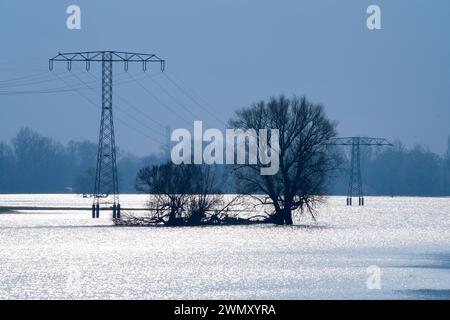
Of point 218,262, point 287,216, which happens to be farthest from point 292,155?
point 218,262

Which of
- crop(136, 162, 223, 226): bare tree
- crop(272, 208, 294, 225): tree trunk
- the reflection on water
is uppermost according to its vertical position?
crop(136, 162, 223, 226): bare tree

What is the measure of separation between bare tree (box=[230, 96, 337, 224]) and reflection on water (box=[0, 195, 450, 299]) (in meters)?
2.76

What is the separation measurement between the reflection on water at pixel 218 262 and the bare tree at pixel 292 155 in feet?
9.06

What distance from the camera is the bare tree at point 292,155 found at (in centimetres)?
9375

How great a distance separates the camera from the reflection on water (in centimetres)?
4684

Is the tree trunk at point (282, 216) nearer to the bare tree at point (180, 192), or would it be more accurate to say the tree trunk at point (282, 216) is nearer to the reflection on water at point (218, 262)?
the reflection on water at point (218, 262)

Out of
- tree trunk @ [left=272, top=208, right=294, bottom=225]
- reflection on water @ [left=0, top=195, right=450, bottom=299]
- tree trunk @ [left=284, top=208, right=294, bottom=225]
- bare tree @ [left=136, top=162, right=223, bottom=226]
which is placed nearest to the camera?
reflection on water @ [left=0, top=195, right=450, bottom=299]

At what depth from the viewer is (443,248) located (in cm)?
7406

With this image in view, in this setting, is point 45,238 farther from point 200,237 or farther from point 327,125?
point 327,125

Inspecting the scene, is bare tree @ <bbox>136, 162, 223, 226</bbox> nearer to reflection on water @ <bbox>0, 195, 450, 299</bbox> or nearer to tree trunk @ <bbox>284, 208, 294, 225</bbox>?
reflection on water @ <bbox>0, 195, 450, 299</bbox>

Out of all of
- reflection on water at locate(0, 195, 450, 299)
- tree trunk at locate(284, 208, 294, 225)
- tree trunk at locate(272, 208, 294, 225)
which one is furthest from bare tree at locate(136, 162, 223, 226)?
tree trunk at locate(284, 208, 294, 225)

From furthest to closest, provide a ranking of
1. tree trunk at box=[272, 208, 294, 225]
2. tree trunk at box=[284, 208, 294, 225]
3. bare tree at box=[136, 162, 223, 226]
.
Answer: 1. tree trunk at box=[272, 208, 294, 225]
2. tree trunk at box=[284, 208, 294, 225]
3. bare tree at box=[136, 162, 223, 226]
